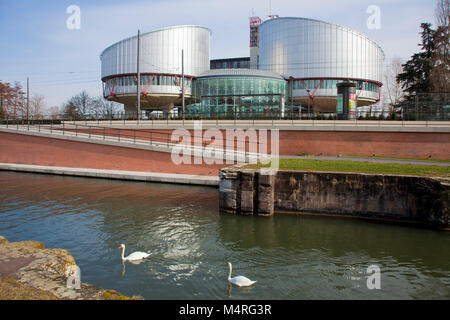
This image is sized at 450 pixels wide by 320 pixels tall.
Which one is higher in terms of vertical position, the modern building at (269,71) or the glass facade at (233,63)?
the glass facade at (233,63)

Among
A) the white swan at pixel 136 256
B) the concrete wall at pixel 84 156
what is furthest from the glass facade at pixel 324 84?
the white swan at pixel 136 256

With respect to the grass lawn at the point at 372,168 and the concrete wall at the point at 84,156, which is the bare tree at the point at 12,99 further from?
the grass lawn at the point at 372,168

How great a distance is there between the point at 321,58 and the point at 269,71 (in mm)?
8055

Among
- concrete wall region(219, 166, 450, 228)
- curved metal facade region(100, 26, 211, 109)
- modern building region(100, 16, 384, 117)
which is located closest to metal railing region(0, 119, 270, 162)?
concrete wall region(219, 166, 450, 228)

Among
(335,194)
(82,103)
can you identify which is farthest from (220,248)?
(82,103)

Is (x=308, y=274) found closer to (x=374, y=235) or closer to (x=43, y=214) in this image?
(x=374, y=235)

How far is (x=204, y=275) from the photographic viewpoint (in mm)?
8023

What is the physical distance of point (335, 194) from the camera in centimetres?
1305

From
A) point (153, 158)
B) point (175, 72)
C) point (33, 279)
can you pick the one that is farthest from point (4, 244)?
point (175, 72)

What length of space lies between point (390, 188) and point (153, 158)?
14182mm

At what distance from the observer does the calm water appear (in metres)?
7.52

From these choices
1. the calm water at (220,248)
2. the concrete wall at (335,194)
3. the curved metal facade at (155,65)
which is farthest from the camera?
the curved metal facade at (155,65)

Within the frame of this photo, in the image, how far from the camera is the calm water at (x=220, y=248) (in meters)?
7.52

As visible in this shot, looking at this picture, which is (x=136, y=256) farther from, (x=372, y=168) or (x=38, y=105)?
(x=38, y=105)
